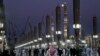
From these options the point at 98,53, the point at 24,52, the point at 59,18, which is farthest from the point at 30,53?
the point at 59,18

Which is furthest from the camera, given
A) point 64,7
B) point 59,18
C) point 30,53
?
point 64,7

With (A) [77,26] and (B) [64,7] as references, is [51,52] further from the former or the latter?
(B) [64,7]

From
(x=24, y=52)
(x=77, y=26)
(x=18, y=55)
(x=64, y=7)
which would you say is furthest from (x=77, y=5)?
(x=64, y=7)

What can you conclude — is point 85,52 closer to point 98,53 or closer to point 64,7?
point 98,53

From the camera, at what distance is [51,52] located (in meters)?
19.3

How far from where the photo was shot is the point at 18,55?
1133 inches

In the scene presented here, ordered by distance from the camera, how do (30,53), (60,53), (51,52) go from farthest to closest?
1. (30,53)
2. (60,53)
3. (51,52)

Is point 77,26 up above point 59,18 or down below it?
above

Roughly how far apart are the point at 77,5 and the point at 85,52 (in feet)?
106

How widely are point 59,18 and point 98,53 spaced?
9643cm

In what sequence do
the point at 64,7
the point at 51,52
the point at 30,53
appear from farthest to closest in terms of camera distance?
1. the point at 64,7
2. the point at 30,53
3. the point at 51,52

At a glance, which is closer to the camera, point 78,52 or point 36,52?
point 78,52

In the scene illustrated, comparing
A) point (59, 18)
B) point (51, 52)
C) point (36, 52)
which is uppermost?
point (51, 52)

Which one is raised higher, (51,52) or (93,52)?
(51,52)
